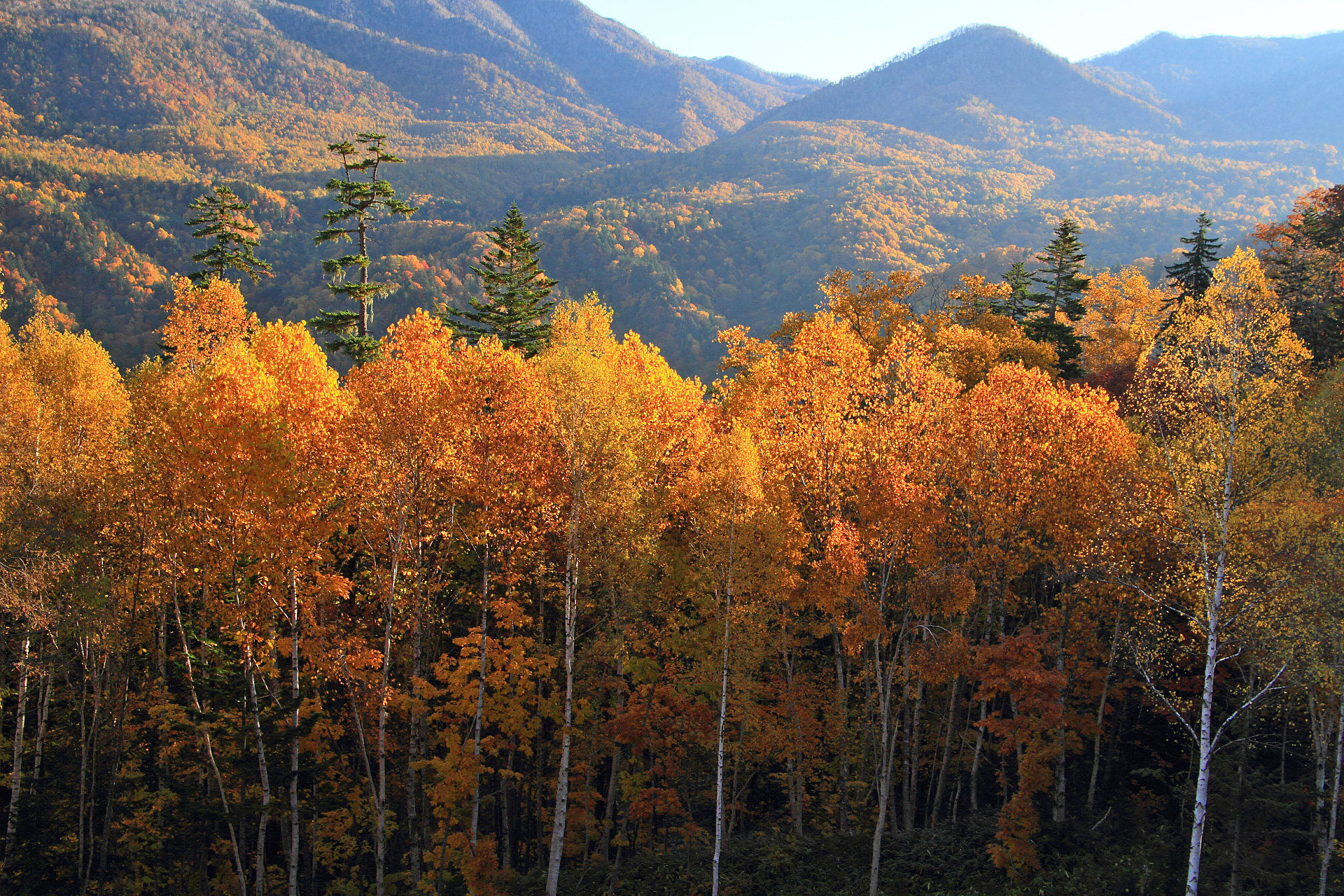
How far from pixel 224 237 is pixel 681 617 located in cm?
3110

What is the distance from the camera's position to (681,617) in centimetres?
2436

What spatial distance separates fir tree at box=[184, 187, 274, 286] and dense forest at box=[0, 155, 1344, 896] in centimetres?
1312

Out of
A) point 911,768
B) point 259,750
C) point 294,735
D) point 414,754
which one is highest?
point 294,735

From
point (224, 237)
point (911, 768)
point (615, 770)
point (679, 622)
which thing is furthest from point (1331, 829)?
point (224, 237)

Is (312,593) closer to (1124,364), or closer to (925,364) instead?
(925,364)

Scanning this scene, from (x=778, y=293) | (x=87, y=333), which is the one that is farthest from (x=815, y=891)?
(x=778, y=293)

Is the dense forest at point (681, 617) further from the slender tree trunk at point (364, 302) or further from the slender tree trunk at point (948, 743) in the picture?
the slender tree trunk at point (364, 302)

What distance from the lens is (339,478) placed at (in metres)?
21.0

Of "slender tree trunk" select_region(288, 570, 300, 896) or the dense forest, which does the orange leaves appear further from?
"slender tree trunk" select_region(288, 570, 300, 896)

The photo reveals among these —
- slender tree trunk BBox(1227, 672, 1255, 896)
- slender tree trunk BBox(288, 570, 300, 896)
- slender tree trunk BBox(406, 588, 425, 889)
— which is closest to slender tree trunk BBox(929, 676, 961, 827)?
slender tree trunk BBox(1227, 672, 1255, 896)

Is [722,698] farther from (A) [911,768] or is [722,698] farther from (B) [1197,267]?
(B) [1197,267]

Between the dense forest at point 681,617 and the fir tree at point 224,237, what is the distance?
1312 cm

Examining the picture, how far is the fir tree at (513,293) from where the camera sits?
127ft

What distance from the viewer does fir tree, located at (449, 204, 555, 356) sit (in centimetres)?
3881
